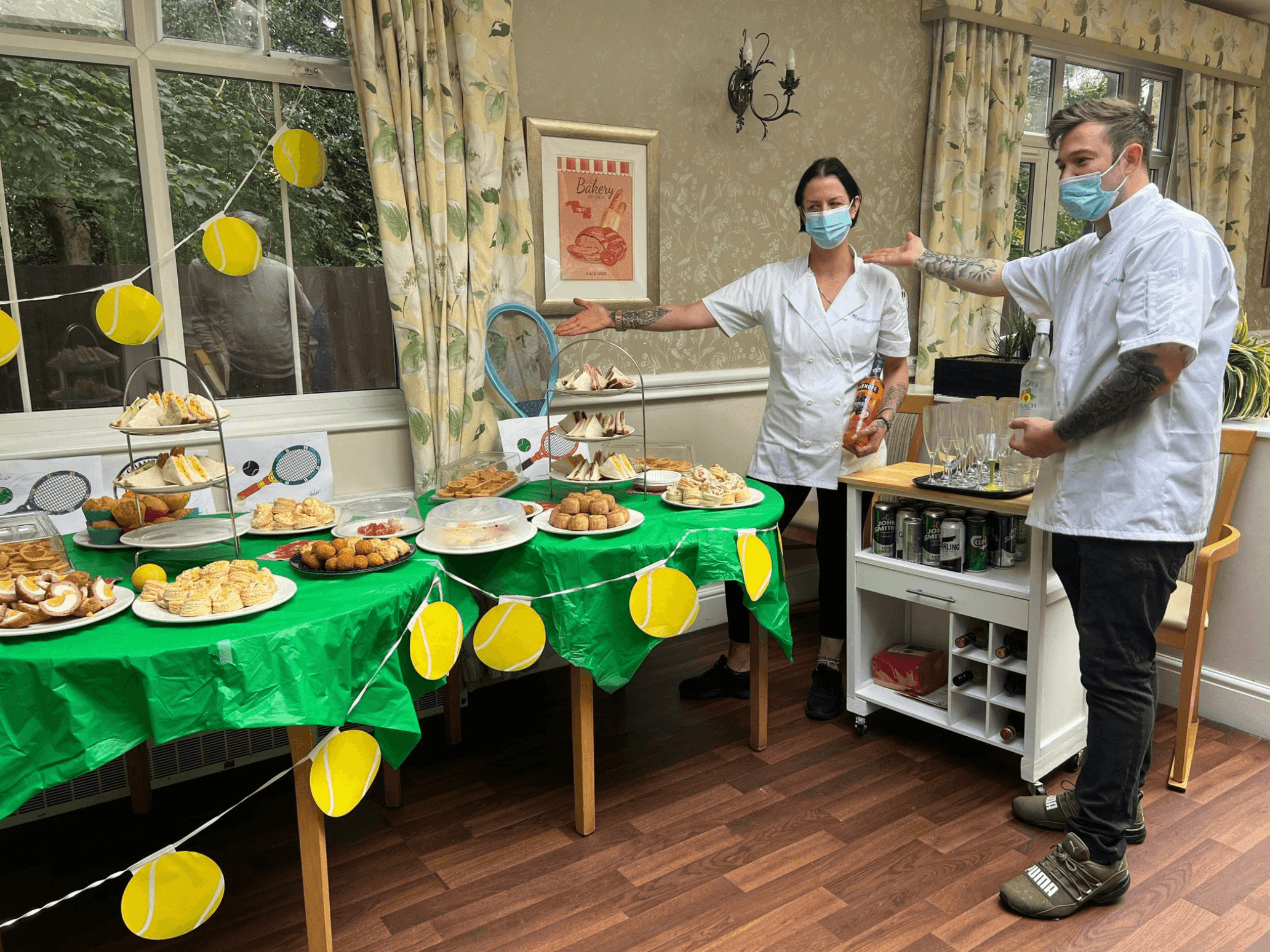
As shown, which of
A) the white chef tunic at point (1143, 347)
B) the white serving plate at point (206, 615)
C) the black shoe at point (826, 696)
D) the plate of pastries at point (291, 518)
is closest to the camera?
the white serving plate at point (206, 615)

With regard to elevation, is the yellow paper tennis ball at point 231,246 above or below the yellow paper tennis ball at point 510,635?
above

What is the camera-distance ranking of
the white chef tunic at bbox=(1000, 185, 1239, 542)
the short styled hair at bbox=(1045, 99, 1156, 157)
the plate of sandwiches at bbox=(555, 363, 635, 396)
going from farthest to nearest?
the plate of sandwiches at bbox=(555, 363, 635, 396) < the short styled hair at bbox=(1045, 99, 1156, 157) < the white chef tunic at bbox=(1000, 185, 1239, 542)

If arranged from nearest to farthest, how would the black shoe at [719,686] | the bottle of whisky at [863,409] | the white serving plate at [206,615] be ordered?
the white serving plate at [206,615] → the bottle of whisky at [863,409] → the black shoe at [719,686]

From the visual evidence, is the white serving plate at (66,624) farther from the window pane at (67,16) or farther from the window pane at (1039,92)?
the window pane at (1039,92)

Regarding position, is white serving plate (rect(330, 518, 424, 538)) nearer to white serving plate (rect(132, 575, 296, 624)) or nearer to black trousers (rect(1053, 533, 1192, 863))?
white serving plate (rect(132, 575, 296, 624))

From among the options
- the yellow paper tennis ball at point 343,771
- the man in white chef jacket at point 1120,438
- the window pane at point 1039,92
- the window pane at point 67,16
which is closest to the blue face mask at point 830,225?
the man in white chef jacket at point 1120,438

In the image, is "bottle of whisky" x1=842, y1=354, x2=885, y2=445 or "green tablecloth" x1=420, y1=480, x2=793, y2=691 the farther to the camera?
"bottle of whisky" x1=842, y1=354, x2=885, y2=445

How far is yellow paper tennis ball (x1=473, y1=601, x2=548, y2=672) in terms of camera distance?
Answer: 2.04 metres

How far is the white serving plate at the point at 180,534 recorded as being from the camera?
1896 mm

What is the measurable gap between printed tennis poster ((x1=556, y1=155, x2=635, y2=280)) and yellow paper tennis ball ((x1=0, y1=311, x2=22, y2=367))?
166 cm

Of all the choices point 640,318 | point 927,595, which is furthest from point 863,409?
point 640,318

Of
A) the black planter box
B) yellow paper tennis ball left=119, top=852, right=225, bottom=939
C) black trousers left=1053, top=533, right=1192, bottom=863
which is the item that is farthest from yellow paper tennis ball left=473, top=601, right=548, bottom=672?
the black planter box

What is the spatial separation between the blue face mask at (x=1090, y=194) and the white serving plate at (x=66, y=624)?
198cm

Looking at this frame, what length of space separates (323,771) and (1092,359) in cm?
172
